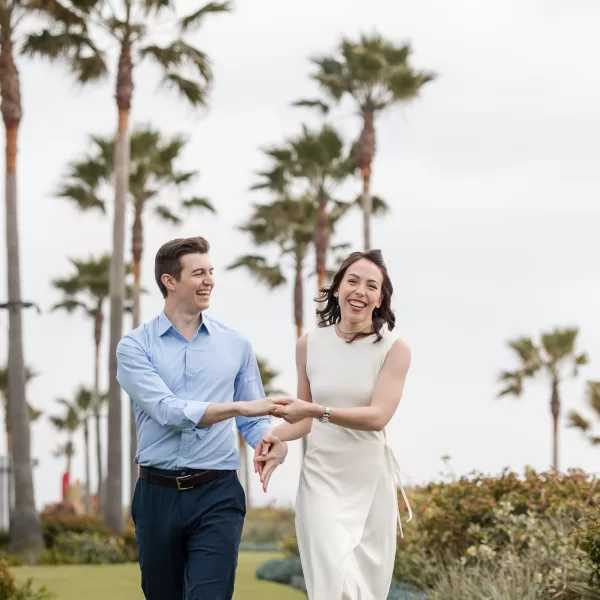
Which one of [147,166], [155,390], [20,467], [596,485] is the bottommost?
[20,467]

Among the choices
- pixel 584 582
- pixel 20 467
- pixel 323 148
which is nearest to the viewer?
pixel 584 582

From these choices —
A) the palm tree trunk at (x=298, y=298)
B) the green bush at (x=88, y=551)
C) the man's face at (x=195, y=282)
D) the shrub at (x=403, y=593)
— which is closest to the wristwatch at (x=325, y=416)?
the man's face at (x=195, y=282)

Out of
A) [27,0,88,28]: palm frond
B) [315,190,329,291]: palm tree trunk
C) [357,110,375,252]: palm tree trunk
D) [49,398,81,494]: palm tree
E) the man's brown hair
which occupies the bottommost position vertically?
[49,398,81,494]: palm tree

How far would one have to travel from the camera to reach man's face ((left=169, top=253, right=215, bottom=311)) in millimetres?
5590

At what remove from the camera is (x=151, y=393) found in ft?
17.9

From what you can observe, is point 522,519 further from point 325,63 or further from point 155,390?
point 325,63

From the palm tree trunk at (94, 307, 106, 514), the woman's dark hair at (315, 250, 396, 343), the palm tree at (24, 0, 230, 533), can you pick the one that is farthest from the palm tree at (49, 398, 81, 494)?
the woman's dark hair at (315, 250, 396, 343)

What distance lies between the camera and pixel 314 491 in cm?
556

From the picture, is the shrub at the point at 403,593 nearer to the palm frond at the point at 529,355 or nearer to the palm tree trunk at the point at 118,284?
the palm tree trunk at the point at 118,284

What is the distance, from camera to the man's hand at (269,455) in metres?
5.74

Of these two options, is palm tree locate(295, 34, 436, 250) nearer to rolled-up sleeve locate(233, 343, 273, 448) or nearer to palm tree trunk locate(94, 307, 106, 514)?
palm tree trunk locate(94, 307, 106, 514)

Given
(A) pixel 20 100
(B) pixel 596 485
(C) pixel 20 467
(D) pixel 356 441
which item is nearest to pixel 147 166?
(A) pixel 20 100

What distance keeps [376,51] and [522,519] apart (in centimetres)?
2208

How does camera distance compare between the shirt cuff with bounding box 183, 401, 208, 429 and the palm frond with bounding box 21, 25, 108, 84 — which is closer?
the shirt cuff with bounding box 183, 401, 208, 429
